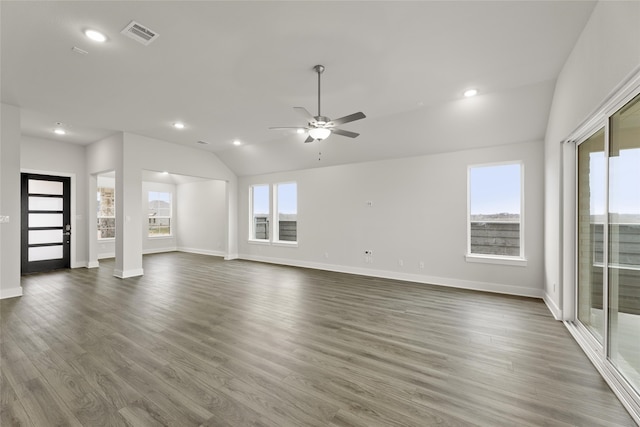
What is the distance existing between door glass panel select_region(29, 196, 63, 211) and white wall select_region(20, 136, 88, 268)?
26 centimetres

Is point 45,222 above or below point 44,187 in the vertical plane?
below

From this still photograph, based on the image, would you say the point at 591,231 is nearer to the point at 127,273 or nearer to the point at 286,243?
the point at 286,243

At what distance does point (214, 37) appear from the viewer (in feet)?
9.01

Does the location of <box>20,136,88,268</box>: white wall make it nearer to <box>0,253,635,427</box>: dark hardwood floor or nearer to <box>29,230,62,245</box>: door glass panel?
<box>29,230,62,245</box>: door glass panel

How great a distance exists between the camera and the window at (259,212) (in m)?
8.34

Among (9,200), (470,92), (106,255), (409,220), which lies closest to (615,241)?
(470,92)

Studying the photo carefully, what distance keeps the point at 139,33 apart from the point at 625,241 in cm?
472

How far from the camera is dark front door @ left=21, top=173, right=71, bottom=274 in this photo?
634cm

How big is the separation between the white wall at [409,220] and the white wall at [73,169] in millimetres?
5387

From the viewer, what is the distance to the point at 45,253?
261 inches

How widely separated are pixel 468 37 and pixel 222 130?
4700 mm

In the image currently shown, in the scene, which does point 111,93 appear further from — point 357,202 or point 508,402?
point 508,402

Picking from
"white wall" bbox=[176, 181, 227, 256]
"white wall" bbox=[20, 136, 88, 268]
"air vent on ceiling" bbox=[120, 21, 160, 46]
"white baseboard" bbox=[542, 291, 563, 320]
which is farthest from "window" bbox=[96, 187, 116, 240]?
"white baseboard" bbox=[542, 291, 563, 320]

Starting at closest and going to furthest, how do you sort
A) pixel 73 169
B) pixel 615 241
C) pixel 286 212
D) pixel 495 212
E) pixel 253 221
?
pixel 615 241, pixel 495 212, pixel 73 169, pixel 286 212, pixel 253 221
